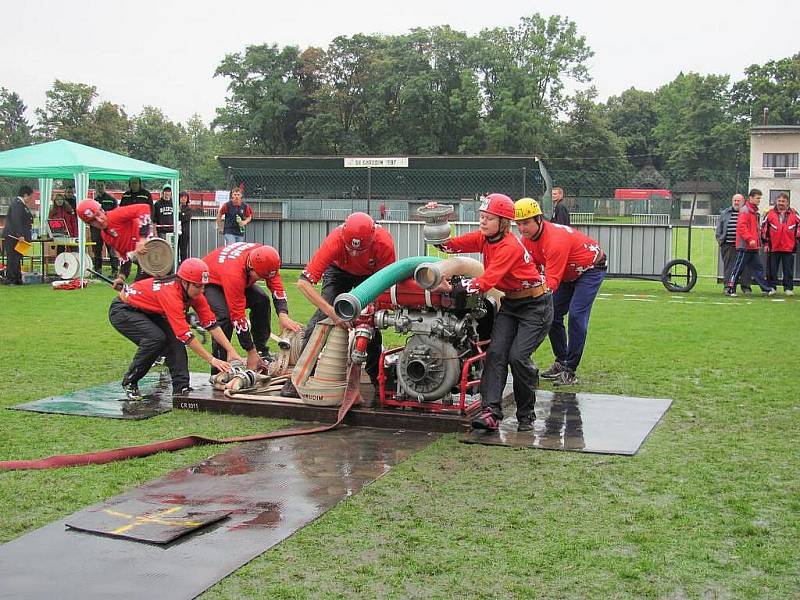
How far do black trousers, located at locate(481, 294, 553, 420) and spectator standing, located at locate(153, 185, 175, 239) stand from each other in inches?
548

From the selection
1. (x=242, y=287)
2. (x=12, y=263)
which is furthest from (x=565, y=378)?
(x=12, y=263)

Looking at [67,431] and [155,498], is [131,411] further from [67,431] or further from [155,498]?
[155,498]

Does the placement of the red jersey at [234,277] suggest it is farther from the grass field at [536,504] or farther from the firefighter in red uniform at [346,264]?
the grass field at [536,504]

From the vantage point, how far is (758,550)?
4.50m

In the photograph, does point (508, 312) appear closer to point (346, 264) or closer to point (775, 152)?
point (346, 264)

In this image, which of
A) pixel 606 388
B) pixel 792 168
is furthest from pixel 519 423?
pixel 792 168

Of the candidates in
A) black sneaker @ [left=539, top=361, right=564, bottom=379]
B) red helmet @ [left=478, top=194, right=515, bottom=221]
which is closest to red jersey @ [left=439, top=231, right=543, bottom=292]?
red helmet @ [left=478, top=194, right=515, bottom=221]

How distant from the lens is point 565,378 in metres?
9.14

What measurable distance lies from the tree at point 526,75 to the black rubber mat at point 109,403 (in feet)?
191

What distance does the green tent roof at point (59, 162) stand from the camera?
1856cm

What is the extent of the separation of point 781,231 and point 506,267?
1233 centimetres

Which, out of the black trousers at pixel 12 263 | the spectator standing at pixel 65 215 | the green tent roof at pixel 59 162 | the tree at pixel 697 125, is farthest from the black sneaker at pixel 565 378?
the tree at pixel 697 125

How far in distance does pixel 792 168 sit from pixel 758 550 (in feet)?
164

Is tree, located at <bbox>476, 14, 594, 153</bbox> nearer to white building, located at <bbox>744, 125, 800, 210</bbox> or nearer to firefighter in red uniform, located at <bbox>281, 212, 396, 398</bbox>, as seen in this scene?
white building, located at <bbox>744, 125, 800, 210</bbox>
